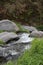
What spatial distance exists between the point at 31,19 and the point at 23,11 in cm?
109

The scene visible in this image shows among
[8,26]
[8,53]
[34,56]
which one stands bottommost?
[8,26]

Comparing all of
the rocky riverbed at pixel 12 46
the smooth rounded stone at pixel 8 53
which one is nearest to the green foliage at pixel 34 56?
the rocky riverbed at pixel 12 46

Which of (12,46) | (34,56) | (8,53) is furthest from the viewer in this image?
(12,46)

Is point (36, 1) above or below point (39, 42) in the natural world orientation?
below

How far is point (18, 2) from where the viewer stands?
16.6 metres

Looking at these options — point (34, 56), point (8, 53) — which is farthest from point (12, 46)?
point (34, 56)

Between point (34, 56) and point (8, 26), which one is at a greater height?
point (34, 56)

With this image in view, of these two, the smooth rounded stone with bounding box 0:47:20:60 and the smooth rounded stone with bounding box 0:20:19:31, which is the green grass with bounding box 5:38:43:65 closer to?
the smooth rounded stone with bounding box 0:47:20:60

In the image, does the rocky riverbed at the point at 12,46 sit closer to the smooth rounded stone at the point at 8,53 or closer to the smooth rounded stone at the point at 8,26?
the smooth rounded stone at the point at 8,53

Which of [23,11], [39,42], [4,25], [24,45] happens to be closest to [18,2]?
[23,11]

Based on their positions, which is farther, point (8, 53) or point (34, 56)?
point (8, 53)

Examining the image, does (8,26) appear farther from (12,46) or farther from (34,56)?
(34,56)

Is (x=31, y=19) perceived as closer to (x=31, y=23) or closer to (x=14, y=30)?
(x=31, y=23)

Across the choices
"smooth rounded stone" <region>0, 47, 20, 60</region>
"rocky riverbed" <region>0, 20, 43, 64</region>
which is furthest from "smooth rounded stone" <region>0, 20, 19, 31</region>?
"smooth rounded stone" <region>0, 47, 20, 60</region>
